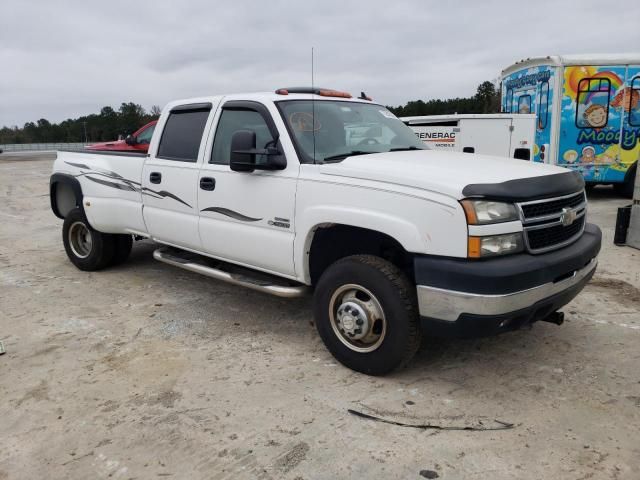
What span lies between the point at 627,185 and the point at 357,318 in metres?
10.6

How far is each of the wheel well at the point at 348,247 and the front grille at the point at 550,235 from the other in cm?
78

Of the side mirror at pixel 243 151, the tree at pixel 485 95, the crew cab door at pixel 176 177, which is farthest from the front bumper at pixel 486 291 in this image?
the tree at pixel 485 95

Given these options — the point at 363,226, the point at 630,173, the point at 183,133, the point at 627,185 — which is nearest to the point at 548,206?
the point at 363,226

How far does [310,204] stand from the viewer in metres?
3.79

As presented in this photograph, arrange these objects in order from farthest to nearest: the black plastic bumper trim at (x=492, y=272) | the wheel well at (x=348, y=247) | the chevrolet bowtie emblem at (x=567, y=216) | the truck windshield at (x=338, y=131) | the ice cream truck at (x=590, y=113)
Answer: the ice cream truck at (x=590, y=113) → the truck windshield at (x=338, y=131) → the wheel well at (x=348, y=247) → the chevrolet bowtie emblem at (x=567, y=216) → the black plastic bumper trim at (x=492, y=272)

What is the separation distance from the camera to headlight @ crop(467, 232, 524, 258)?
3.07 meters

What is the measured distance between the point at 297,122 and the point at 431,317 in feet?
6.23

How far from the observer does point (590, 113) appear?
1125cm

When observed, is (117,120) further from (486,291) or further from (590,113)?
(486,291)

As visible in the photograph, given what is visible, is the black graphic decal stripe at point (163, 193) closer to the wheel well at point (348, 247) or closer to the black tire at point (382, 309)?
the wheel well at point (348, 247)

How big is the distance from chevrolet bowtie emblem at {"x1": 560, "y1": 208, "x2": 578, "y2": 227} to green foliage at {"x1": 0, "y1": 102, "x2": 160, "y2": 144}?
2007 inches

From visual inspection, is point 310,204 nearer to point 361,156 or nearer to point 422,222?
point 361,156

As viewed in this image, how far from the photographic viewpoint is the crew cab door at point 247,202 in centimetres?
404

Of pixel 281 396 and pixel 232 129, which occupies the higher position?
pixel 232 129
